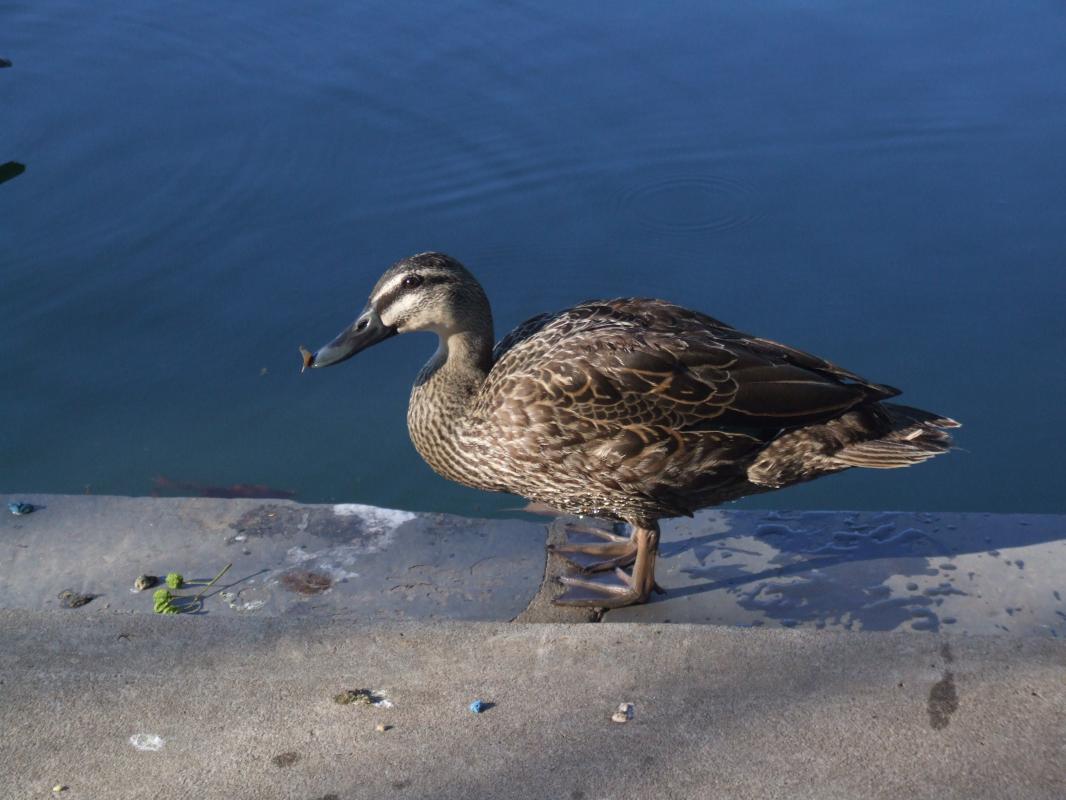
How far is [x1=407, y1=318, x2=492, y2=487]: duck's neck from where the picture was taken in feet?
12.6

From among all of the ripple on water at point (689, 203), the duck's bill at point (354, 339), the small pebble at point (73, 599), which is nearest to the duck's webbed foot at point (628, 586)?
the duck's bill at point (354, 339)

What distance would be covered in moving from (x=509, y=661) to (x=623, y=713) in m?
0.37

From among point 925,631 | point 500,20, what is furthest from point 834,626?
point 500,20

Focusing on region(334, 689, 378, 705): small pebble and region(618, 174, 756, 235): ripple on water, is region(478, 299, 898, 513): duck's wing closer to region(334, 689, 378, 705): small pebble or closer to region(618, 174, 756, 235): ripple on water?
region(334, 689, 378, 705): small pebble

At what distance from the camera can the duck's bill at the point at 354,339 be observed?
388cm

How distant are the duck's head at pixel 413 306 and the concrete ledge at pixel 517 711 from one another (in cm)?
104

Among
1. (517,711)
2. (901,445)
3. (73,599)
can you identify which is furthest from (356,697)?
(901,445)

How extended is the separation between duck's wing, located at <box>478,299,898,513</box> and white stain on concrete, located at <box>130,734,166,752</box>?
54.2 inches

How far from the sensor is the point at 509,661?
10.1 ft

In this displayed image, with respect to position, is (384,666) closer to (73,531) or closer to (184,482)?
(73,531)

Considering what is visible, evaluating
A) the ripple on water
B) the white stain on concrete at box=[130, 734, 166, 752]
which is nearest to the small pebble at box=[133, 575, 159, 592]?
the white stain on concrete at box=[130, 734, 166, 752]

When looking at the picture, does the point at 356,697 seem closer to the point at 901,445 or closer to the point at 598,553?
the point at 598,553

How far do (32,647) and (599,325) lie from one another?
189cm

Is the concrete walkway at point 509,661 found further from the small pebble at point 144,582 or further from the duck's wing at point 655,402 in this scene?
the duck's wing at point 655,402
